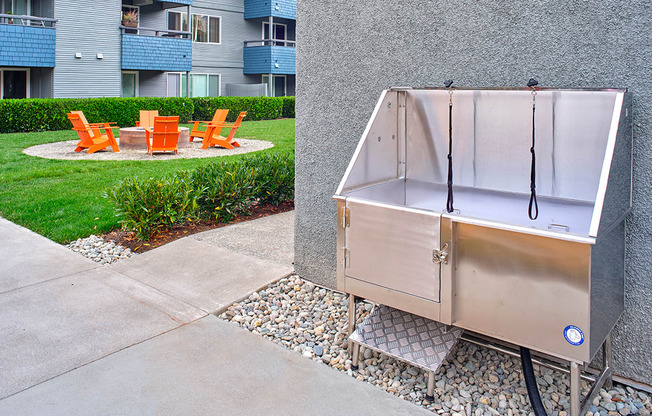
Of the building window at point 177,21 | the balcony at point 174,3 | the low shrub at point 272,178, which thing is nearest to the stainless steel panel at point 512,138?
the low shrub at point 272,178

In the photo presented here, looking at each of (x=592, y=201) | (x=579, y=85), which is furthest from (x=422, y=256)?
(x=579, y=85)

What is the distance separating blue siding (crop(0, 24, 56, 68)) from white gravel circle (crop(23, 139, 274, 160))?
6217 mm

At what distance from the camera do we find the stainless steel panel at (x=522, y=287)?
2770 mm

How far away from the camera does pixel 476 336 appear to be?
13.2 feet

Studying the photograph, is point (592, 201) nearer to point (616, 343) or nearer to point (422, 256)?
point (616, 343)

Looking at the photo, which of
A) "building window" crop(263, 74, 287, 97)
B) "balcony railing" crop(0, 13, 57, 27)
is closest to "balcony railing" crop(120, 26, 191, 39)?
"balcony railing" crop(0, 13, 57, 27)

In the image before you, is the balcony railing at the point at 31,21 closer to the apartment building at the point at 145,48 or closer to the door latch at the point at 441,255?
the apartment building at the point at 145,48

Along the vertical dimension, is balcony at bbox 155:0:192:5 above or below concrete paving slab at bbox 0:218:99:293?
above

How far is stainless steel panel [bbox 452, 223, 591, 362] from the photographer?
9.09ft

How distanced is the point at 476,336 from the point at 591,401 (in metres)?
0.92

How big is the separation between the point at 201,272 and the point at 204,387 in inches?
85.6

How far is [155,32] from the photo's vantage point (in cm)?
2614

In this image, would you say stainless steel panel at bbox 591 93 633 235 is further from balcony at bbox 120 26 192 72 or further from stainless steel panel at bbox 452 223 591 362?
balcony at bbox 120 26 192 72

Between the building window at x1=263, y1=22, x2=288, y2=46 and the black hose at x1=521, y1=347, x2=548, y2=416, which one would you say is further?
the building window at x1=263, y1=22, x2=288, y2=46
